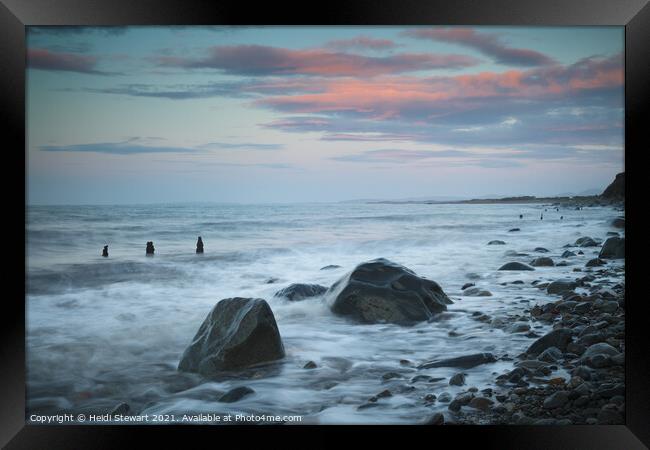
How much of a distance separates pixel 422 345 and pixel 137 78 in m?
2.94

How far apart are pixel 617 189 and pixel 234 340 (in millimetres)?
2967

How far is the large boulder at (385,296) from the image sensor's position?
400 centimetres

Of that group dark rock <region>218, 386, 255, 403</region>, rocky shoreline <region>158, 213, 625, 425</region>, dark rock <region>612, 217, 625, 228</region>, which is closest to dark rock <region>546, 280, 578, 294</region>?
rocky shoreline <region>158, 213, 625, 425</region>

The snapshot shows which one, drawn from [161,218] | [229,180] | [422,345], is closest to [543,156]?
[422,345]

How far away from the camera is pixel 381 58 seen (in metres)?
3.91

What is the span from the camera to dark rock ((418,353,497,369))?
3.61 metres

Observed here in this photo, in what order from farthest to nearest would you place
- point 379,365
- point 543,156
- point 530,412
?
point 543,156 < point 379,365 < point 530,412

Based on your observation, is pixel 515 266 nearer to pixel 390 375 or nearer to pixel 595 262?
pixel 595 262

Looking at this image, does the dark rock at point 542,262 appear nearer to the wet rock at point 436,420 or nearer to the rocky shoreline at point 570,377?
the rocky shoreline at point 570,377

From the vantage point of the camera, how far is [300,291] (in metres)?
4.17

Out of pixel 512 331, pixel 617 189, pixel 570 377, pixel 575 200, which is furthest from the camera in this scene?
pixel 575 200

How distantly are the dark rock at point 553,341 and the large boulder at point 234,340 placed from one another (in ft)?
5.98

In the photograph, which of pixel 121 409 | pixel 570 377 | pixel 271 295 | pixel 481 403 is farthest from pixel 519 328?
pixel 121 409

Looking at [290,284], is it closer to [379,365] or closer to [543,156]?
[379,365]
